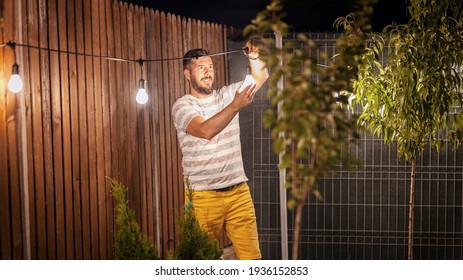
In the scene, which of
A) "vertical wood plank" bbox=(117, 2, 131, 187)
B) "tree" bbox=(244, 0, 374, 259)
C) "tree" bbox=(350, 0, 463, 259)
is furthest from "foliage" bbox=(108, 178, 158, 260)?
"tree" bbox=(350, 0, 463, 259)

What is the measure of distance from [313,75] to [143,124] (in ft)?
4.40

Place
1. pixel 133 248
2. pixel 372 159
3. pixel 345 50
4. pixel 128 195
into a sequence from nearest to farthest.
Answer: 1. pixel 345 50
2. pixel 133 248
3. pixel 128 195
4. pixel 372 159

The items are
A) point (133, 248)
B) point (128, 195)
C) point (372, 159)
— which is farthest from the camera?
point (372, 159)

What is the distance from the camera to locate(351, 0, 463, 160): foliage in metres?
3.34

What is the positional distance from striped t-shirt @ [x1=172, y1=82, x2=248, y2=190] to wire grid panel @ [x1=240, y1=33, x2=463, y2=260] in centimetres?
19

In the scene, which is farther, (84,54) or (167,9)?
(167,9)

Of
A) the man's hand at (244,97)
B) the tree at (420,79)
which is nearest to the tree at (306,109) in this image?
the tree at (420,79)

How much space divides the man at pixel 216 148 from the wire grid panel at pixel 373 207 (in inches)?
6.4

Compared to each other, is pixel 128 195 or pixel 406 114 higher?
pixel 406 114

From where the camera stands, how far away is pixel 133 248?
3238 mm

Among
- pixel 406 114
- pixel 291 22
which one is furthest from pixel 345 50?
pixel 291 22

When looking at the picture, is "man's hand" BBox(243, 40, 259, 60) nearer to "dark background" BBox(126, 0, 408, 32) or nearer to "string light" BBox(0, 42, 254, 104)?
"string light" BBox(0, 42, 254, 104)

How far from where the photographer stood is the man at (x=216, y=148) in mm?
3859
